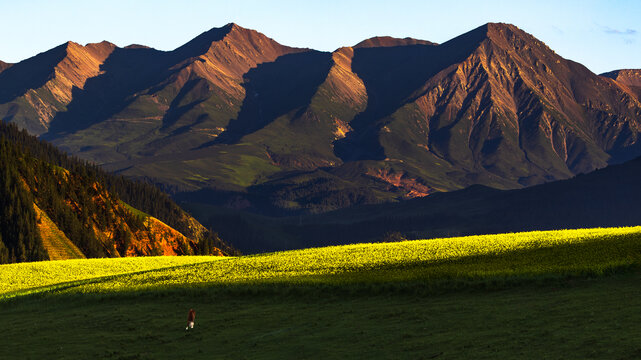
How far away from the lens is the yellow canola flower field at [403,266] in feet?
199

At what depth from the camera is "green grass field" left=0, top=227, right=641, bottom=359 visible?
40188 millimetres

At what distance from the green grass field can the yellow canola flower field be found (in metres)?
0.24

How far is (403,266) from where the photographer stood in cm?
7306

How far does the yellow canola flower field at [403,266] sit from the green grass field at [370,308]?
24 centimetres

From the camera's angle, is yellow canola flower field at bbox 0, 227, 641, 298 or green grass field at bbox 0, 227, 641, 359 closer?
green grass field at bbox 0, 227, 641, 359

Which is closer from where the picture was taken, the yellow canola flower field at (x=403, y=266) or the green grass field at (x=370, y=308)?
the green grass field at (x=370, y=308)

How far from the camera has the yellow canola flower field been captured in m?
60.5

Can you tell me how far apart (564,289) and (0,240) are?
146 metres

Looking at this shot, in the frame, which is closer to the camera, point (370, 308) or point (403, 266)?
point (370, 308)

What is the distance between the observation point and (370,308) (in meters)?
53.7

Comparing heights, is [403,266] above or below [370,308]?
above

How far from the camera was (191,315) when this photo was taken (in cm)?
A: 5169

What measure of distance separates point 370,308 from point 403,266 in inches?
784

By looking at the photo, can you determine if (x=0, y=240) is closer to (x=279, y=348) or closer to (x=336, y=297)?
(x=336, y=297)
